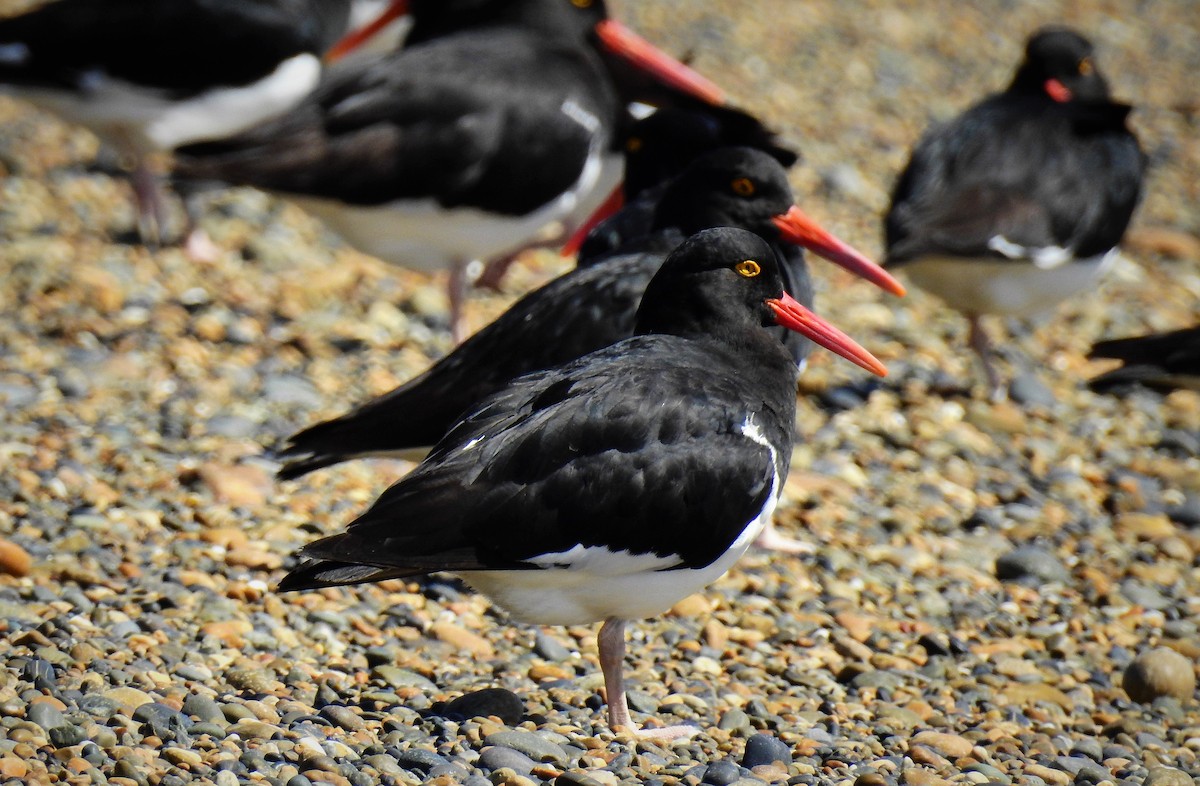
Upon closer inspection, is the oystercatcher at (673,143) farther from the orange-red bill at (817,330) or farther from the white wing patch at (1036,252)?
the orange-red bill at (817,330)

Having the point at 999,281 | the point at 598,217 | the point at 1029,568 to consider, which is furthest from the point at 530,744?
the point at 999,281

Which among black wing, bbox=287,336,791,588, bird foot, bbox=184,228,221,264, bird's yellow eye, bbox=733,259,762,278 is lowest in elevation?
bird foot, bbox=184,228,221,264

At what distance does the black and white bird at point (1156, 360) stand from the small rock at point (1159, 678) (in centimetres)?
151

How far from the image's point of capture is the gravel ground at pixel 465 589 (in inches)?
164

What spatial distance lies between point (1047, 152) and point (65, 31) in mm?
5032

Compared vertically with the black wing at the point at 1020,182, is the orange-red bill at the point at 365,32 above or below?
below

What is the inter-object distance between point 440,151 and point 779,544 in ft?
7.78

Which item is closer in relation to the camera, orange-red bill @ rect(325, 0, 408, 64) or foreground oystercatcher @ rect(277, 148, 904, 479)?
foreground oystercatcher @ rect(277, 148, 904, 479)

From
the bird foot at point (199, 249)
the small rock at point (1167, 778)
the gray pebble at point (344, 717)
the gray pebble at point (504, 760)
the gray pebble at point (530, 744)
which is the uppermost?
the gray pebble at point (504, 760)

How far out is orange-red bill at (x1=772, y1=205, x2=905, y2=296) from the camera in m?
5.53

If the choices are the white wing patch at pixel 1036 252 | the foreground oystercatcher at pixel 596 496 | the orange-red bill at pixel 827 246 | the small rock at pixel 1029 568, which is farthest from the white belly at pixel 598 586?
the white wing patch at pixel 1036 252

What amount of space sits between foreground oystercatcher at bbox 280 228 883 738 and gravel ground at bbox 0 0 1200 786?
423 millimetres

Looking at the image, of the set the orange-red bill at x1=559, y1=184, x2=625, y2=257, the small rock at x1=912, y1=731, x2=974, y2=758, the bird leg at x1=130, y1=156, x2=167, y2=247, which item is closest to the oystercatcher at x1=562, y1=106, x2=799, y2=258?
the orange-red bill at x1=559, y1=184, x2=625, y2=257

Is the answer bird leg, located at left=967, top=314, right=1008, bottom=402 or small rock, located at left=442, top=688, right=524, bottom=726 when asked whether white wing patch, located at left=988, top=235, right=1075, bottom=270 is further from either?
small rock, located at left=442, top=688, right=524, bottom=726
